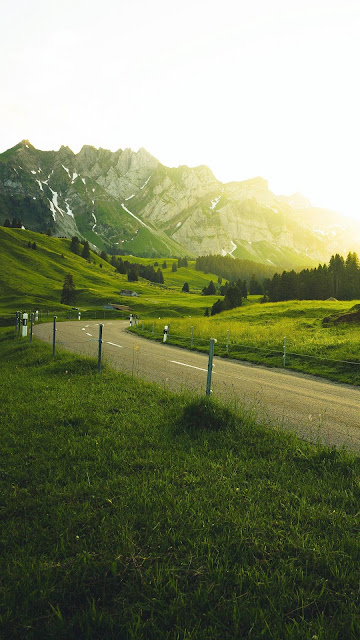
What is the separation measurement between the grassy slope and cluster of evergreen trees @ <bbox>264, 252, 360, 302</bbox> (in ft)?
78.6

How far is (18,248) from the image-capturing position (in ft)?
469

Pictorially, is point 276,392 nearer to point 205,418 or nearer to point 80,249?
point 205,418

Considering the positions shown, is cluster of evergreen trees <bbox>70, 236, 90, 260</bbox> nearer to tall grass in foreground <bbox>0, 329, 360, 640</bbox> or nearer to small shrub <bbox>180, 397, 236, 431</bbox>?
small shrub <bbox>180, 397, 236, 431</bbox>

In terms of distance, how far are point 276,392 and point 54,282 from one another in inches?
4897

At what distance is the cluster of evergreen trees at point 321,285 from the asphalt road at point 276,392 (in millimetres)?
82259

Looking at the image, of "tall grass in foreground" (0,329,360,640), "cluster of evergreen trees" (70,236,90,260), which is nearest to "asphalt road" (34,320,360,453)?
"tall grass in foreground" (0,329,360,640)

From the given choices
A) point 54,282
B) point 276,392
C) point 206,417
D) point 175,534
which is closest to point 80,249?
point 54,282

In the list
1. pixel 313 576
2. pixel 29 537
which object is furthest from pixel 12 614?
pixel 313 576

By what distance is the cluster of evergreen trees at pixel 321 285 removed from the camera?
3618 inches

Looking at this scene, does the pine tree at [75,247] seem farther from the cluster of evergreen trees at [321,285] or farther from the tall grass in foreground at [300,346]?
the tall grass in foreground at [300,346]

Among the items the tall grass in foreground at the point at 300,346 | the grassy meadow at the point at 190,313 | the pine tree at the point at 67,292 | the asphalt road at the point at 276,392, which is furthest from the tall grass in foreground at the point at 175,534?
the pine tree at the point at 67,292

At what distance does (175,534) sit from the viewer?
11.9 feet

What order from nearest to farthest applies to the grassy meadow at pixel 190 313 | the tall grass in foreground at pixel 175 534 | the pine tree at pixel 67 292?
the tall grass in foreground at pixel 175 534 < the grassy meadow at pixel 190 313 < the pine tree at pixel 67 292

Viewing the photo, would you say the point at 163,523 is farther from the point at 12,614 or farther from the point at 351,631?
the point at 351,631
